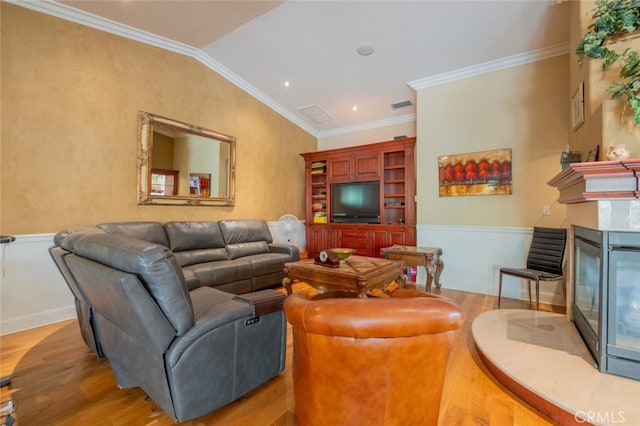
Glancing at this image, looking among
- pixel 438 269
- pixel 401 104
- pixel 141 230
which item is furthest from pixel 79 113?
pixel 438 269

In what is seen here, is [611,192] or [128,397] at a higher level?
[611,192]

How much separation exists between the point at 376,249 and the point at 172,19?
4250 millimetres

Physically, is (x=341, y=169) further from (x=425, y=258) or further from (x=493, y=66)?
(x=493, y=66)

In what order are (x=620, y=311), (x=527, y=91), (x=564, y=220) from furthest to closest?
(x=527, y=91) → (x=564, y=220) → (x=620, y=311)

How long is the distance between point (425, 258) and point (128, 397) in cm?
313

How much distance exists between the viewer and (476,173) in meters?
3.69

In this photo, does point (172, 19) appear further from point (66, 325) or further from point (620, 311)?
point (620, 311)

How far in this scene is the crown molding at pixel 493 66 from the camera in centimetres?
321

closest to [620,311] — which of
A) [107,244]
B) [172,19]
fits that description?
[107,244]

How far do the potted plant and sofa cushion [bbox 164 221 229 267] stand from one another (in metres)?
4.08

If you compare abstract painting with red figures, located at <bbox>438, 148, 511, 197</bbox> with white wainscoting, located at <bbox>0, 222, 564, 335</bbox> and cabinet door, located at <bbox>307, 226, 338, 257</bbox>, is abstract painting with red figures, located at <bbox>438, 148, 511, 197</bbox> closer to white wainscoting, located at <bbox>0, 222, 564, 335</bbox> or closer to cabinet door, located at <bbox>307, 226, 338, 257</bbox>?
white wainscoting, located at <bbox>0, 222, 564, 335</bbox>

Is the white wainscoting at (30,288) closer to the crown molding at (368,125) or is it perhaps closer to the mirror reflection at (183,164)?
the mirror reflection at (183,164)

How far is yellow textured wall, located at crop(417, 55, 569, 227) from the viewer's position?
326 centimetres

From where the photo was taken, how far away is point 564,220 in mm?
3184
